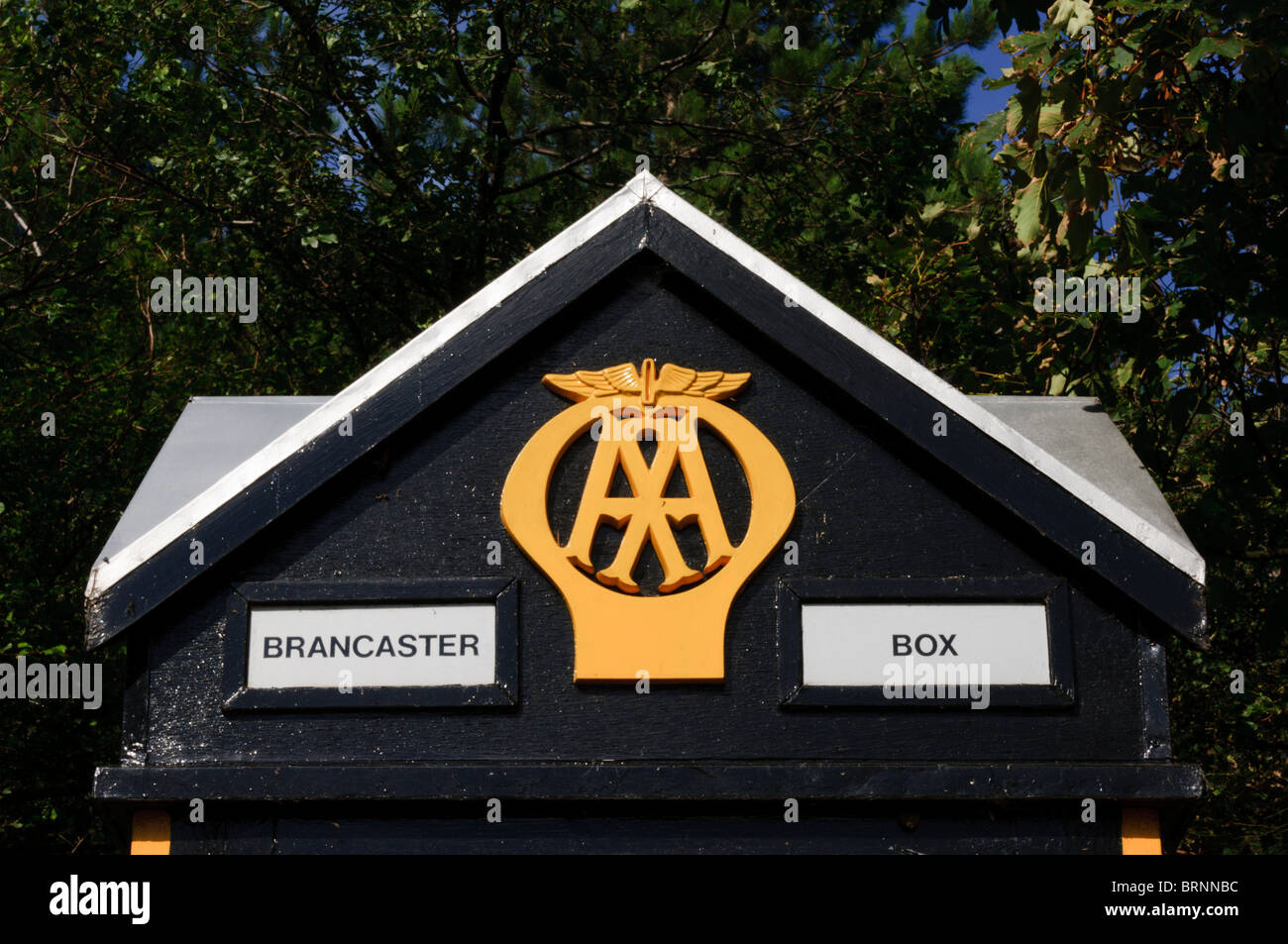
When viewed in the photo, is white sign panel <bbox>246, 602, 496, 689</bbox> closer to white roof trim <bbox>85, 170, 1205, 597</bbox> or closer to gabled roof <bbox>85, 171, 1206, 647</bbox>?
gabled roof <bbox>85, 171, 1206, 647</bbox>

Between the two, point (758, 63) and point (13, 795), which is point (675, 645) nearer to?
point (13, 795)

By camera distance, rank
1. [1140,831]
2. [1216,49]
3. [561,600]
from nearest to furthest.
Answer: [1140,831]
[561,600]
[1216,49]

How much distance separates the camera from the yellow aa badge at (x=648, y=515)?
5.32 m

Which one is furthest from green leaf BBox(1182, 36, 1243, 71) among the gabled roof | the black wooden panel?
the black wooden panel

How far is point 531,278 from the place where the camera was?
222 inches

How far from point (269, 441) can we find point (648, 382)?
1700 millimetres

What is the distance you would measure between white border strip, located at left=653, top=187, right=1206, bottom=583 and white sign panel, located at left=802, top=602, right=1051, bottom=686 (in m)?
0.48

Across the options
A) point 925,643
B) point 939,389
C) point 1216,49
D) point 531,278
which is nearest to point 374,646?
point 531,278

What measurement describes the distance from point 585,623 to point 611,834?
0.79 meters

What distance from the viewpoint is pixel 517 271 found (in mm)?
5617

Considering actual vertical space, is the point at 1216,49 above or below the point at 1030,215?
above

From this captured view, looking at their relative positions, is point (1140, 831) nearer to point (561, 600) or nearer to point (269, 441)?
point (561, 600)

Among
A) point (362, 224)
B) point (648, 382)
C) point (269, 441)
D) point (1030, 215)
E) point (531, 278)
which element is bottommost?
point (269, 441)

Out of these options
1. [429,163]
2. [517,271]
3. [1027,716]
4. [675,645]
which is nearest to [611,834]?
[675,645]
